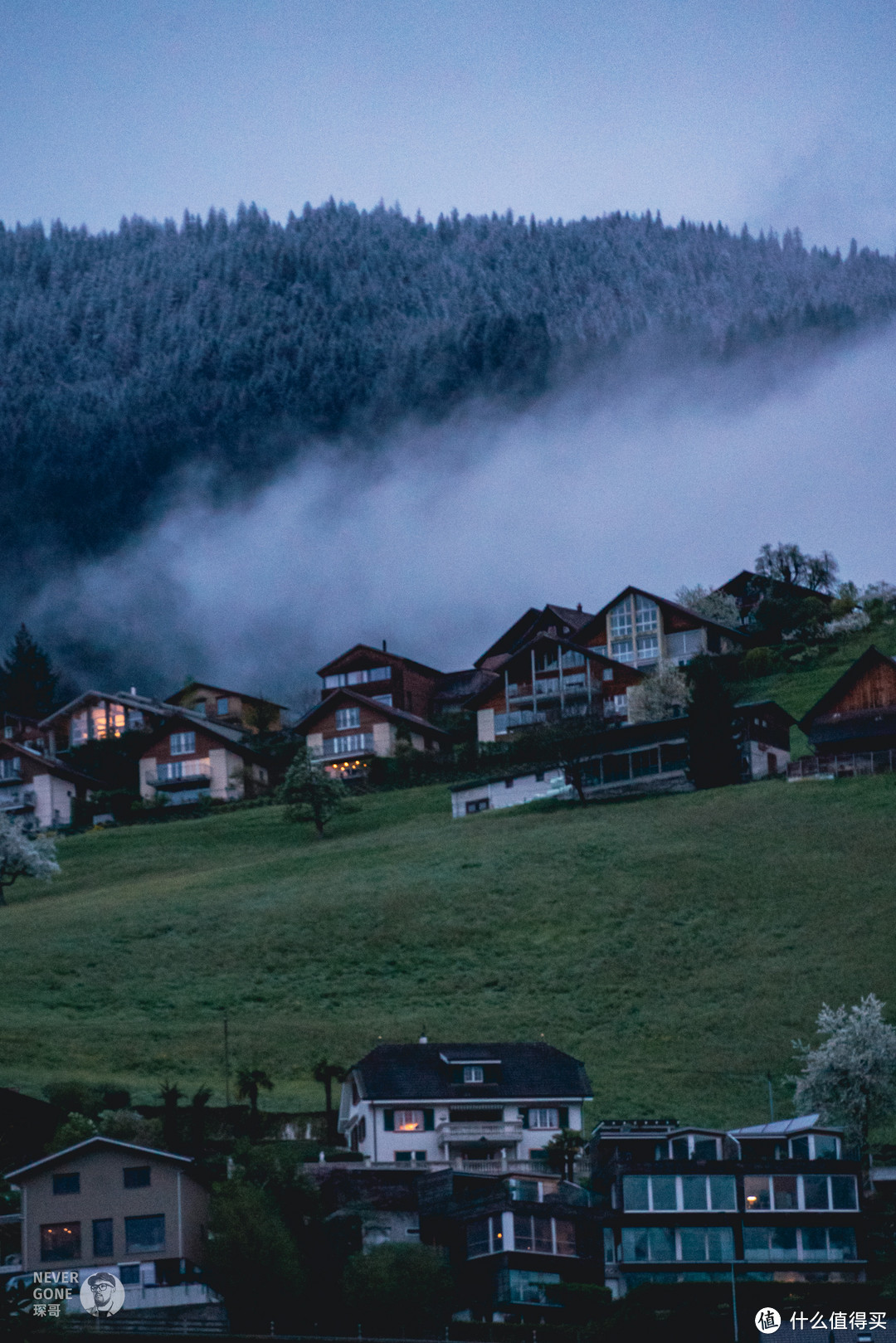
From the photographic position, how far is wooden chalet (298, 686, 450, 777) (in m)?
152

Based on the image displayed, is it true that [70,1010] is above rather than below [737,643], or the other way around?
below

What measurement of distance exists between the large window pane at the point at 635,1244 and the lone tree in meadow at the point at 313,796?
7089 cm

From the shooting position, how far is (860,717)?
398 ft

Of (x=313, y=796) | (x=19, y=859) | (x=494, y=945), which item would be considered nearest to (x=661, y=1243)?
(x=494, y=945)

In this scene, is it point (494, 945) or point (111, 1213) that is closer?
point (111, 1213)

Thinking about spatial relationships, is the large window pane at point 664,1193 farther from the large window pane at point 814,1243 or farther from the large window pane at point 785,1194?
the large window pane at point 814,1243

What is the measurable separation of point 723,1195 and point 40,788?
4110 inches

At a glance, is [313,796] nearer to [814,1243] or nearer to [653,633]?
[653,633]

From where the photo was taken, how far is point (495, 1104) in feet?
219

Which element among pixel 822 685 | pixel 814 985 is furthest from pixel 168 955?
pixel 822 685

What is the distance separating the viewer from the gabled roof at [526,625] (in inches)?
6649

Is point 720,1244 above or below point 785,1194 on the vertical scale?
below

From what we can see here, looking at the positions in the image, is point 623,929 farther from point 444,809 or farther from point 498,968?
point 444,809

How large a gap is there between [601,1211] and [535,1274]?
360cm
